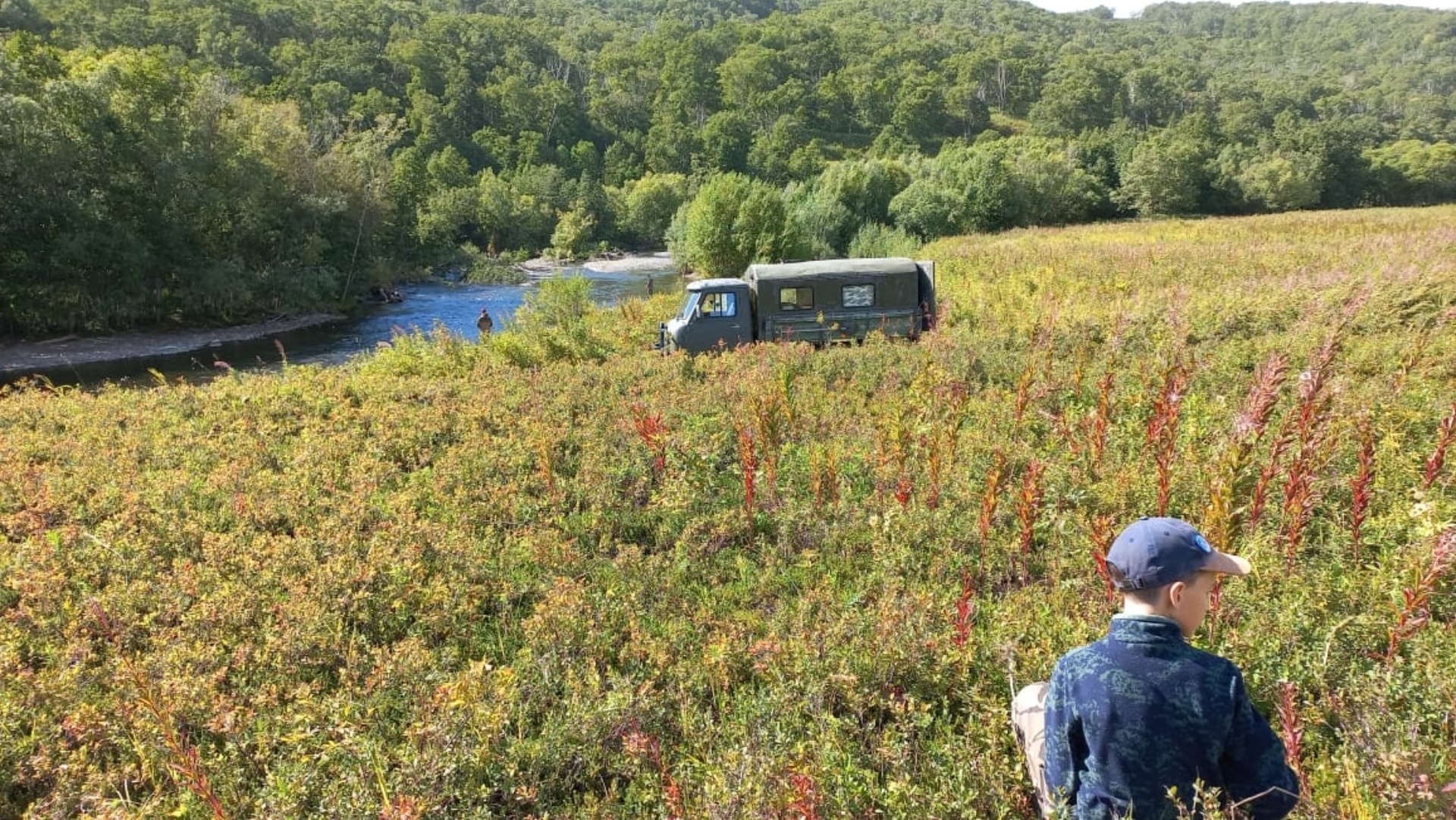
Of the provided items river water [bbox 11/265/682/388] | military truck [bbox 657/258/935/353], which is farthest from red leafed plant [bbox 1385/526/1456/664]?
river water [bbox 11/265/682/388]

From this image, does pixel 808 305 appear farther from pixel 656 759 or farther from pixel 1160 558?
pixel 1160 558

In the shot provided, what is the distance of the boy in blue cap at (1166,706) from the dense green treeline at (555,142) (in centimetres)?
3418

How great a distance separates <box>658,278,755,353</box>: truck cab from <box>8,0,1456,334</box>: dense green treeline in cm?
2038

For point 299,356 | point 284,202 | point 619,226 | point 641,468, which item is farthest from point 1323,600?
point 619,226

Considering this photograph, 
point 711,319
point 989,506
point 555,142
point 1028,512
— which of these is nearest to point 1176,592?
point 989,506

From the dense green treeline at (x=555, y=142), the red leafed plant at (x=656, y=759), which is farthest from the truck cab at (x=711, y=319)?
the dense green treeline at (x=555, y=142)

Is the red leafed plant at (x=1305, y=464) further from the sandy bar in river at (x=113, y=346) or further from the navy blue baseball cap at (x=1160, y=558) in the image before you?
the sandy bar in river at (x=113, y=346)

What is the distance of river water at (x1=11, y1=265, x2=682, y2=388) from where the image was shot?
75.8ft

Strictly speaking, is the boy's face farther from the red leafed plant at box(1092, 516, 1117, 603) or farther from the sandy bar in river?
the sandy bar in river

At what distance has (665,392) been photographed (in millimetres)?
10281

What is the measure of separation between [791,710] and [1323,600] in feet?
10.6

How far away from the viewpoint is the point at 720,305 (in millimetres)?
15914

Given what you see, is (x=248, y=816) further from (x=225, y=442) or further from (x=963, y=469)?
(x=225, y=442)

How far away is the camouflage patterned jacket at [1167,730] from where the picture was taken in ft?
7.34
